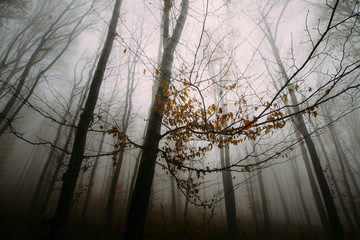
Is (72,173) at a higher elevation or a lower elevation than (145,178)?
higher

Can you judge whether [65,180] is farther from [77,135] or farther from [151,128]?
[151,128]

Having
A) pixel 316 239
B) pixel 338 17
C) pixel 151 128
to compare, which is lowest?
pixel 316 239

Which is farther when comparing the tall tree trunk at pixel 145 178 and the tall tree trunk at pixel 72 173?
the tall tree trunk at pixel 72 173

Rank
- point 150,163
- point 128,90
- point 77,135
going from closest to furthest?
point 150,163
point 77,135
point 128,90

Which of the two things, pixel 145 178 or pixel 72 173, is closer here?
pixel 145 178

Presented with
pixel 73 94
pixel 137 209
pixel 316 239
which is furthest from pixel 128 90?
pixel 316 239

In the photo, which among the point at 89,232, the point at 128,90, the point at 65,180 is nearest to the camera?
the point at 65,180

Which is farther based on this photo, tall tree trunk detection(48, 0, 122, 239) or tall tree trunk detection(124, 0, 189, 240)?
tall tree trunk detection(48, 0, 122, 239)

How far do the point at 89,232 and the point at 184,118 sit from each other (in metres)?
7.65

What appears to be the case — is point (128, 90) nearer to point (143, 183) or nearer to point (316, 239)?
point (143, 183)

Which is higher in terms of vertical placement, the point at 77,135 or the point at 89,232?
the point at 77,135

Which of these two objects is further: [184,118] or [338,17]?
[338,17]

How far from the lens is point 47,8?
37.8 feet

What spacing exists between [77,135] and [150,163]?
201cm
